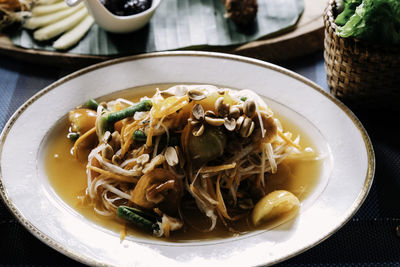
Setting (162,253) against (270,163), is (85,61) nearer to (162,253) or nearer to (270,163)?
(270,163)

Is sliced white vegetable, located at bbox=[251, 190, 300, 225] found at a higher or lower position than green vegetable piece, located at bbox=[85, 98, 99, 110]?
lower

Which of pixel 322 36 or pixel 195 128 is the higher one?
pixel 195 128

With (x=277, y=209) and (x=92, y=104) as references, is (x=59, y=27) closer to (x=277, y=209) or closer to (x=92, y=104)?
(x=92, y=104)

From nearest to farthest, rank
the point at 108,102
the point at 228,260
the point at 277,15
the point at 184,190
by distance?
the point at 228,260 < the point at 184,190 < the point at 108,102 < the point at 277,15

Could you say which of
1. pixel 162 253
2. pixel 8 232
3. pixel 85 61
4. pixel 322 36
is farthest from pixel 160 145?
pixel 322 36

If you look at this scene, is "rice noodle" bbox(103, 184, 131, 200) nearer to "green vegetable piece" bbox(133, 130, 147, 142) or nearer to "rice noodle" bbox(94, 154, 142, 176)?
"rice noodle" bbox(94, 154, 142, 176)

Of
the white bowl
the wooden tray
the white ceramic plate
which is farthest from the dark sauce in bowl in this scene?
the white ceramic plate
